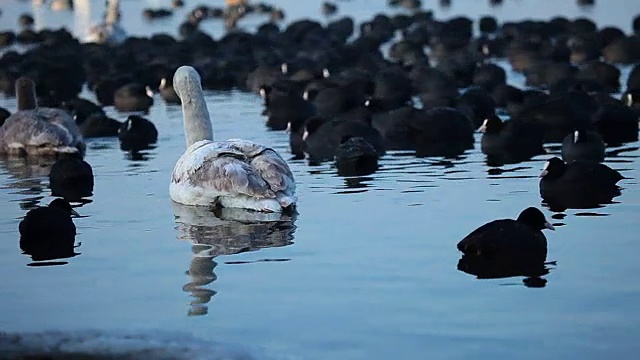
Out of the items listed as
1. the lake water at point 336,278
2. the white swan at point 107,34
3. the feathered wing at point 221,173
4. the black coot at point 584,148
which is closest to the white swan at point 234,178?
the feathered wing at point 221,173

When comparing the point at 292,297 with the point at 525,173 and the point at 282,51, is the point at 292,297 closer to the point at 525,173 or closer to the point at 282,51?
the point at 525,173

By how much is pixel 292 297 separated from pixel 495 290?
55.8 inches

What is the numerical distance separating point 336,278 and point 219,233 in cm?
245

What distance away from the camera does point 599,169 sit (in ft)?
49.8

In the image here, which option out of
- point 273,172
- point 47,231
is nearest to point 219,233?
point 273,172

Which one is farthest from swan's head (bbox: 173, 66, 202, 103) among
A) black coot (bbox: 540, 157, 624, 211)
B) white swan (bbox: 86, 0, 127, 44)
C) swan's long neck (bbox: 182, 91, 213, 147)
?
white swan (bbox: 86, 0, 127, 44)

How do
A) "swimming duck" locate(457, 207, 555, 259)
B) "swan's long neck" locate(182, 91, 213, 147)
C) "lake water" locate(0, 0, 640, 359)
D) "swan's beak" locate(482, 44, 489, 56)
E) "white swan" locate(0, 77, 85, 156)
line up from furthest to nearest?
"swan's beak" locate(482, 44, 489, 56) < "white swan" locate(0, 77, 85, 156) < "swan's long neck" locate(182, 91, 213, 147) < "swimming duck" locate(457, 207, 555, 259) < "lake water" locate(0, 0, 640, 359)

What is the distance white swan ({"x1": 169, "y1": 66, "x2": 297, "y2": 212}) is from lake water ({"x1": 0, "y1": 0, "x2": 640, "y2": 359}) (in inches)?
9.4

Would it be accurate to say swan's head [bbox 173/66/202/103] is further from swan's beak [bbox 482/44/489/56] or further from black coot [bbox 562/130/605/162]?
swan's beak [bbox 482/44/489/56]

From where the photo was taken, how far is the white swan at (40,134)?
20.3m

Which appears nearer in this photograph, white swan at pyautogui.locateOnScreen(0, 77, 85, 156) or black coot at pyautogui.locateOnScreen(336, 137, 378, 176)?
black coot at pyautogui.locateOnScreen(336, 137, 378, 176)

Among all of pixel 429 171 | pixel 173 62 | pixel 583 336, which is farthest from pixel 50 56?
pixel 583 336

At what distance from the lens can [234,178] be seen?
14062 mm

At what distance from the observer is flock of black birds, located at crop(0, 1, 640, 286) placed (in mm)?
15008
